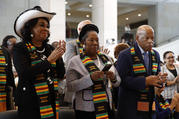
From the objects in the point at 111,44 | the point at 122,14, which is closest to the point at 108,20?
the point at 111,44

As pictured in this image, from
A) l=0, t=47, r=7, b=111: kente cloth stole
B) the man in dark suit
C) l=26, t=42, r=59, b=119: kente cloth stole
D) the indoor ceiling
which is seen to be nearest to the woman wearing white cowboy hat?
l=26, t=42, r=59, b=119: kente cloth stole

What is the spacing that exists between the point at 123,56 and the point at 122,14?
20556 mm

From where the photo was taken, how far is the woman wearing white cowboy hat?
8.04 feet

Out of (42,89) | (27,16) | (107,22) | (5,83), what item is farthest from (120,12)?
(42,89)

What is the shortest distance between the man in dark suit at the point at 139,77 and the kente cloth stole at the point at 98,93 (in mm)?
464

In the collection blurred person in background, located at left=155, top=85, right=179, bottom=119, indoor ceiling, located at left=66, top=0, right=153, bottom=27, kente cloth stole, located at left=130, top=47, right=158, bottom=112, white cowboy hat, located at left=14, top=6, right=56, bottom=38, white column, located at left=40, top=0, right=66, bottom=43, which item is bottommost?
blurred person in background, located at left=155, top=85, right=179, bottom=119

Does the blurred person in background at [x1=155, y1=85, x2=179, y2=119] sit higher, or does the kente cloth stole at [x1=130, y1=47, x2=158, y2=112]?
the kente cloth stole at [x1=130, y1=47, x2=158, y2=112]

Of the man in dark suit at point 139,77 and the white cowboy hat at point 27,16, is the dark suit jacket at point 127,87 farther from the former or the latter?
the white cowboy hat at point 27,16

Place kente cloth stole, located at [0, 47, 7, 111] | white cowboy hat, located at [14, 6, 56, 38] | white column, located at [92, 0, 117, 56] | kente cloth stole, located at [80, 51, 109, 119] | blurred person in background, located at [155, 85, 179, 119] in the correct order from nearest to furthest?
white cowboy hat, located at [14, 6, 56, 38] < kente cloth stole, located at [80, 51, 109, 119] < kente cloth stole, located at [0, 47, 7, 111] < blurred person in background, located at [155, 85, 179, 119] < white column, located at [92, 0, 117, 56]

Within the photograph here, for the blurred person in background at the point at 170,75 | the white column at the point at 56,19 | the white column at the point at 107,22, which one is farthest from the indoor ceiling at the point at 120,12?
the blurred person in background at the point at 170,75

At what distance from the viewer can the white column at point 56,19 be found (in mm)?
10163

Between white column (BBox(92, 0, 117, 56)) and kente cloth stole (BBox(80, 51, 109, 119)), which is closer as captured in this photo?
kente cloth stole (BBox(80, 51, 109, 119))

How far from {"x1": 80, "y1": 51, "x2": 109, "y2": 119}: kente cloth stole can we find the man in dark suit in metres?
0.46

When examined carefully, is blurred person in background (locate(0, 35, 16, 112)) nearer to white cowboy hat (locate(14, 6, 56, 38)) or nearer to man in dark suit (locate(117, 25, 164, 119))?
white cowboy hat (locate(14, 6, 56, 38))
